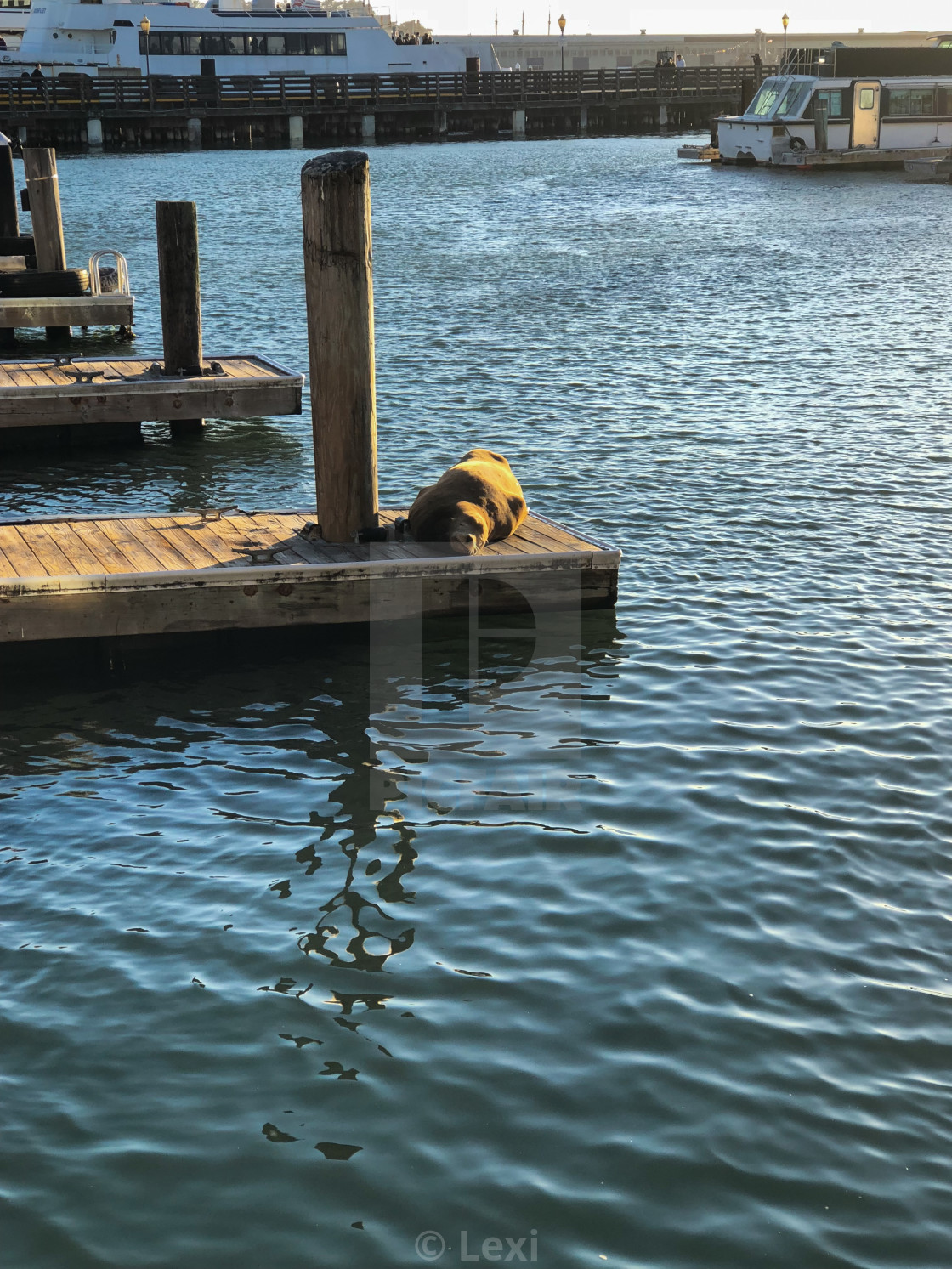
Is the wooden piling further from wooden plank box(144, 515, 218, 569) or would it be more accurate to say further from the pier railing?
the pier railing

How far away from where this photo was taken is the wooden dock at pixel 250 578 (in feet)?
25.3

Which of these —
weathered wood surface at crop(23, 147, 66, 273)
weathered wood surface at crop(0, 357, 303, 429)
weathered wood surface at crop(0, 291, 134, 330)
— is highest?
weathered wood surface at crop(23, 147, 66, 273)

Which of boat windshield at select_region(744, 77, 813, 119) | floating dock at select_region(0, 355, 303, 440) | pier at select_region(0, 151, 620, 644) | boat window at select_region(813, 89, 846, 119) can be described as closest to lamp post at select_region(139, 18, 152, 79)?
boat windshield at select_region(744, 77, 813, 119)

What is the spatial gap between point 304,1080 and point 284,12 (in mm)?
82218

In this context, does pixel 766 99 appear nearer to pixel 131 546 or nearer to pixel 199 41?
pixel 199 41

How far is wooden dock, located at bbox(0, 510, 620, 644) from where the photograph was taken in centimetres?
771

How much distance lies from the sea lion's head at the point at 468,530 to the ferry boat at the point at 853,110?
4552cm

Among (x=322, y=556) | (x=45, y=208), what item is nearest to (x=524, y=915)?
(x=322, y=556)

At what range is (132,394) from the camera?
42.7ft

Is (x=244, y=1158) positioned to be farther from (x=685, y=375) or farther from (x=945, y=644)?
(x=685, y=375)

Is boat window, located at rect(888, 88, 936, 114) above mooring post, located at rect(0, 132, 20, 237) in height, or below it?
above

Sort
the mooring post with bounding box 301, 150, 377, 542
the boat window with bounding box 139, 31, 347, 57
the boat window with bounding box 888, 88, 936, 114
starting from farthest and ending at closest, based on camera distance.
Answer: the boat window with bounding box 139, 31, 347, 57 → the boat window with bounding box 888, 88, 936, 114 → the mooring post with bounding box 301, 150, 377, 542

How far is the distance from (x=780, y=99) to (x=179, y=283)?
143ft

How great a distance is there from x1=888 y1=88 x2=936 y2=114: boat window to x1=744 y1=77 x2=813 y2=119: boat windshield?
3.19 meters
